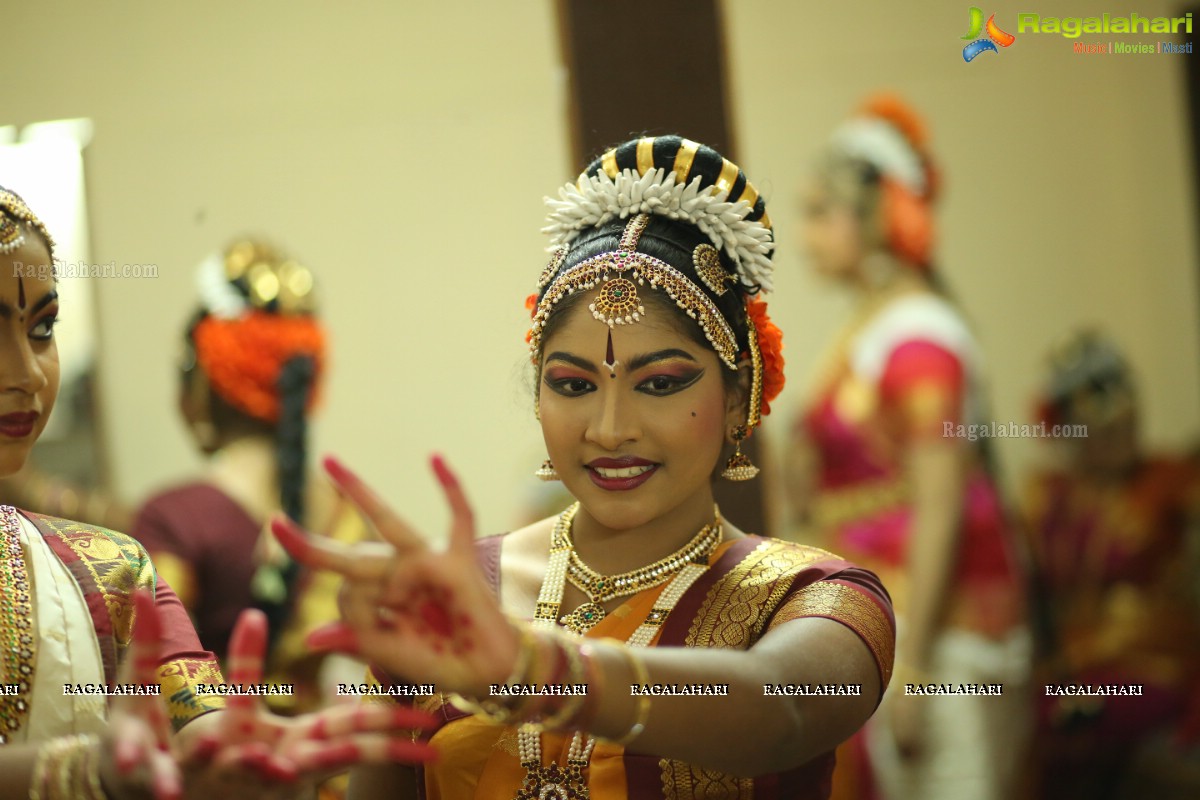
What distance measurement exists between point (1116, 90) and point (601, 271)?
3338 millimetres

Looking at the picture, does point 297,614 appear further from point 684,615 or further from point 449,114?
point 684,615

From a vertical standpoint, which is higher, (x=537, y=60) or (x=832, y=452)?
(x=537, y=60)

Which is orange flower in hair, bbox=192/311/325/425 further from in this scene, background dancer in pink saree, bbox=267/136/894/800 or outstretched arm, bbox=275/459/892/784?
outstretched arm, bbox=275/459/892/784

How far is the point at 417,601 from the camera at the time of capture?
133 centimetres

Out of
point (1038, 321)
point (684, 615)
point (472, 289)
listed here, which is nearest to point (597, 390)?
point (684, 615)

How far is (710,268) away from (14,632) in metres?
1.04

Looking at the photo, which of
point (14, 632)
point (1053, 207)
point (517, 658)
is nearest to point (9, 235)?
point (14, 632)

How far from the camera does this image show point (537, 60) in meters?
2.88

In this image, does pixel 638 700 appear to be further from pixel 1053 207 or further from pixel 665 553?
pixel 1053 207

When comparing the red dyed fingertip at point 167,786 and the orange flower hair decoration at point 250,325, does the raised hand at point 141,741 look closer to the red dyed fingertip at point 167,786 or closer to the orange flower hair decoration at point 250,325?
the red dyed fingertip at point 167,786

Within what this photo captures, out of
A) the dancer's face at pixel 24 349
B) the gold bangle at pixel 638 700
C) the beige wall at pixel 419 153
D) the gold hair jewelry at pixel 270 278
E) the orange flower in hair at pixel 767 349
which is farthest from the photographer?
the gold hair jewelry at pixel 270 278

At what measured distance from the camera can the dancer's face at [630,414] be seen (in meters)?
1.73

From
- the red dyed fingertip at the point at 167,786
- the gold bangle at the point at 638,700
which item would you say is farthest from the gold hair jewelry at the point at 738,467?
A: the red dyed fingertip at the point at 167,786

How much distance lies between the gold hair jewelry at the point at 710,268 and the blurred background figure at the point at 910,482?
6.06 feet
